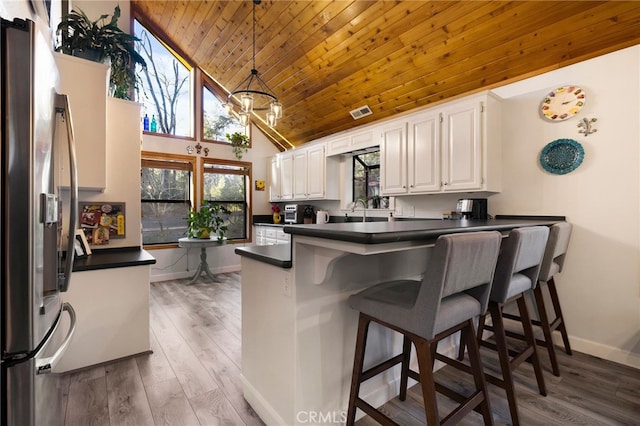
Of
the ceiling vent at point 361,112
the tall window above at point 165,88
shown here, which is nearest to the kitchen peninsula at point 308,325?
the ceiling vent at point 361,112

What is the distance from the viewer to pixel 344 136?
434 centimetres

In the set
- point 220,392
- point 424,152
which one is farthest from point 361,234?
point 424,152

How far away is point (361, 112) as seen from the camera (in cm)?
416

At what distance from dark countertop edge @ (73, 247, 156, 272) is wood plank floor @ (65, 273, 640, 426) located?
2.47 feet

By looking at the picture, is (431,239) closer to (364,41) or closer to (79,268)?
(79,268)

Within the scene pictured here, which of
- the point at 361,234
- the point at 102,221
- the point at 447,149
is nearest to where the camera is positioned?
the point at 361,234

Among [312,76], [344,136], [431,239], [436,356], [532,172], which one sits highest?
[312,76]

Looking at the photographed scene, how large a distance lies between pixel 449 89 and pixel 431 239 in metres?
2.66

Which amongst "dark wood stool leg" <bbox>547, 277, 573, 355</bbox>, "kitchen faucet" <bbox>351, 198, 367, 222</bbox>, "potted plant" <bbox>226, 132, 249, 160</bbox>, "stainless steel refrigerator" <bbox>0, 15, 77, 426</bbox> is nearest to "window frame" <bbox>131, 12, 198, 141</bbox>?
"potted plant" <bbox>226, 132, 249, 160</bbox>

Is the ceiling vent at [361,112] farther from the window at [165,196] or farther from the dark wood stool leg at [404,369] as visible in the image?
the dark wood stool leg at [404,369]

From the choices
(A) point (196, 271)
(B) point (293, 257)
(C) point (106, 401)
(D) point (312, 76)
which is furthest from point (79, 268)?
(D) point (312, 76)

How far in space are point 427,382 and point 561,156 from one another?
7.90ft

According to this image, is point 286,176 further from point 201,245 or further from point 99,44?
point 99,44

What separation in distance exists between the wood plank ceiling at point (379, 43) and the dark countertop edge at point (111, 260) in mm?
2928
